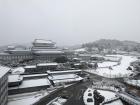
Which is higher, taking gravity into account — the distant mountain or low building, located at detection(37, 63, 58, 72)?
the distant mountain

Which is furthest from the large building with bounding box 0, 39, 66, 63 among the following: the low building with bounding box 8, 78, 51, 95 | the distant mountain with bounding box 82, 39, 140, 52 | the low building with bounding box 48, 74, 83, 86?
the distant mountain with bounding box 82, 39, 140, 52

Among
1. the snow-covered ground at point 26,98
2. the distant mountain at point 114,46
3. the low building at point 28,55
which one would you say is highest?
the distant mountain at point 114,46

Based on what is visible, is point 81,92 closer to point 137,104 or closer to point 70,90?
point 70,90

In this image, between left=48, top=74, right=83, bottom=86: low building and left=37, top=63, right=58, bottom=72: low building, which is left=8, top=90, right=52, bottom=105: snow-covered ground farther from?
left=37, top=63, right=58, bottom=72: low building

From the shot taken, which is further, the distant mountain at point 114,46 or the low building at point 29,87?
the distant mountain at point 114,46

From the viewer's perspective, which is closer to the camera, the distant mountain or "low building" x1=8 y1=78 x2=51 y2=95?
"low building" x1=8 y1=78 x2=51 y2=95

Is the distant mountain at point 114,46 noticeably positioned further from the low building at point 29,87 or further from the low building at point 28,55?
the low building at point 29,87

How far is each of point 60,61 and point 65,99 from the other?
2360cm

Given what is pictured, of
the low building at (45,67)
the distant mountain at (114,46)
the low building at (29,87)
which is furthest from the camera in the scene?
the distant mountain at (114,46)

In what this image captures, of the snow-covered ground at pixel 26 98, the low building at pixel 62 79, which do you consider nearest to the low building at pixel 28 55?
the low building at pixel 62 79

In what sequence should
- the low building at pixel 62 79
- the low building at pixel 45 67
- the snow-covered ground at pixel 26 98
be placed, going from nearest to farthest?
the snow-covered ground at pixel 26 98 → the low building at pixel 62 79 → the low building at pixel 45 67

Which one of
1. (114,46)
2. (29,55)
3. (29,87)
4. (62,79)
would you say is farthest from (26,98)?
(114,46)

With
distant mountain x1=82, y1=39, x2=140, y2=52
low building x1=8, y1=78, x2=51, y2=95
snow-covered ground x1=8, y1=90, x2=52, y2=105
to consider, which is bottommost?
Result: snow-covered ground x1=8, y1=90, x2=52, y2=105

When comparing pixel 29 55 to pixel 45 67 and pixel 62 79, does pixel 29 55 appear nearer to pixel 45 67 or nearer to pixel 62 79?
pixel 45 67
